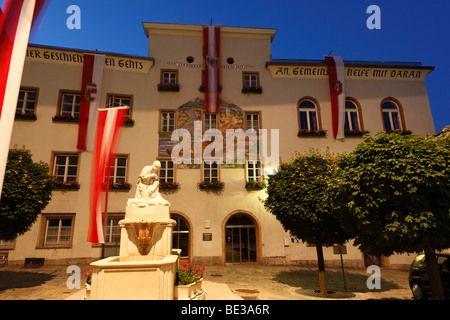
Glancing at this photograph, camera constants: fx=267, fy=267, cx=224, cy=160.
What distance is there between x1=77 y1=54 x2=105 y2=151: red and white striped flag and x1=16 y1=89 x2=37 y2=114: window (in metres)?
3.23

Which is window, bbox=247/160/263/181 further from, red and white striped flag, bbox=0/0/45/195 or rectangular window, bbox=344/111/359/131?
red and white striped flag, bbox=0/0/45/195

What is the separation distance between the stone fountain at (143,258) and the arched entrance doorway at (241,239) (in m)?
9.75

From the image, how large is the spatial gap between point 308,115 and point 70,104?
1723 centimetres

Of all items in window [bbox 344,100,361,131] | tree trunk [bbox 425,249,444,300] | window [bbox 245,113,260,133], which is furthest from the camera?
window [bbox 344,100,361,131]

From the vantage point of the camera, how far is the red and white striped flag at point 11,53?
13.4 ft

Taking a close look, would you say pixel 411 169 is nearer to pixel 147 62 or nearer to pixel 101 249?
pixel 101 249

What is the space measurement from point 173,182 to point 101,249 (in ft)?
19.8

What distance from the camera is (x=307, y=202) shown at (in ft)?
36.6

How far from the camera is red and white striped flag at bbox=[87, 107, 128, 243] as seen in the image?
10859 millimetres

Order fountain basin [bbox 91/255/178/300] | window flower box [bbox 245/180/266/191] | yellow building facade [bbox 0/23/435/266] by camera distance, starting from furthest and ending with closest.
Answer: window flower box [bbox 245/180/266/191] → yellow building facade [bbox 0/23/435/266] → fountain basin [bbox 91/255/178/300]

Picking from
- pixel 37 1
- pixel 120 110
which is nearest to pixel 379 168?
pixel 37 1

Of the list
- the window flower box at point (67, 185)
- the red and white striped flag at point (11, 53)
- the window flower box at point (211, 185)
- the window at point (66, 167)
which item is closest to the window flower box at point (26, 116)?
the window at point (66, 167)

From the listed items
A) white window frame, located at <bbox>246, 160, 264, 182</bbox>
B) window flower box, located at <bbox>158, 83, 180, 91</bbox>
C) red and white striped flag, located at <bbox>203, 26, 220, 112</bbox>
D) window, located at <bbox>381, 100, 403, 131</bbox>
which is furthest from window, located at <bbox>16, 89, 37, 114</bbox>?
window, located at <bbox>381, 100, 403, 131</bbox>

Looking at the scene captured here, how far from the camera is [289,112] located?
66.0 feet
